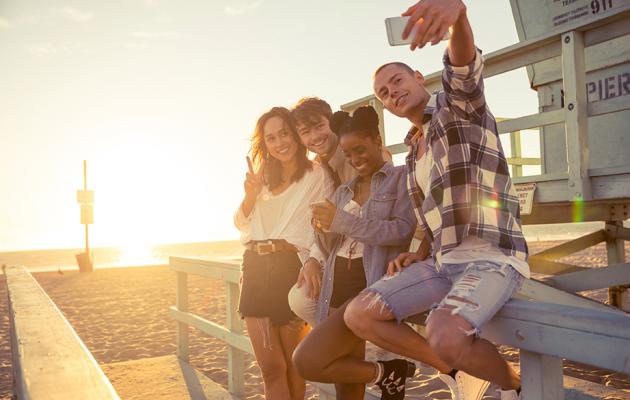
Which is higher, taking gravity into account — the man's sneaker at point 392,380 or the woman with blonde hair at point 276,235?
the woman with blonde hair at point 276,235

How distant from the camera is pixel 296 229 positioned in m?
2.89

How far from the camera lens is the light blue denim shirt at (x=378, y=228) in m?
2.28

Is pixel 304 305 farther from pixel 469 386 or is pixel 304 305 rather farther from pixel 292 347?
pixel 469 386

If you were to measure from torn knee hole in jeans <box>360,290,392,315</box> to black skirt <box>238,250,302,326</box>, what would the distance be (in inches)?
40.2

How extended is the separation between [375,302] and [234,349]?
9.44 ft

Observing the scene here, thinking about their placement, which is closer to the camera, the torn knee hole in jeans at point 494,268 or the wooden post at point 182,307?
the torn knee hole in jeans at point 494,268

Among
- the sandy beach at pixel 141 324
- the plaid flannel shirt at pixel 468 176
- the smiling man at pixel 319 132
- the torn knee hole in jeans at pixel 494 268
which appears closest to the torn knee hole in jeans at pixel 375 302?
the plaid flannel shirt at pixel 468 176

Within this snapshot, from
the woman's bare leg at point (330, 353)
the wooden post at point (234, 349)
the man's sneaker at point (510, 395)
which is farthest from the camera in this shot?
the wooden post at point (234, 349)

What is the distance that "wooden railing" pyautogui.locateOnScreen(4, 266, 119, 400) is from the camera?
1.38 m

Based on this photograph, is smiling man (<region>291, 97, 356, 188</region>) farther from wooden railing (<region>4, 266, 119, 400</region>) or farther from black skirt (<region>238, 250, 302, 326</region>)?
wooden railing (<region>4, 266, 119, 400</region>)

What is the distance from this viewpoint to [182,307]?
5.79 metres

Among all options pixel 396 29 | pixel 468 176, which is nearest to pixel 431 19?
pixel 396 29

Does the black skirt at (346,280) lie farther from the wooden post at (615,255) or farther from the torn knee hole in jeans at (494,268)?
the wooden post at (615,255)

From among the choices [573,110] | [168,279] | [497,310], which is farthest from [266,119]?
[168,279]
